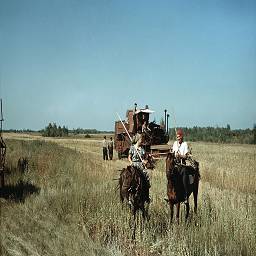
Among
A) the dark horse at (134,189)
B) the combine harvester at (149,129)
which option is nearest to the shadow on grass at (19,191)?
the dark horse at (134,189)

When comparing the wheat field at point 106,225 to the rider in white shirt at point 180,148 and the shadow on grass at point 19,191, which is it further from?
the rider in white shirt at point 180,148

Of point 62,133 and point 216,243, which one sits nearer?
point 216,243

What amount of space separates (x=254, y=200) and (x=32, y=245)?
6.99 meters

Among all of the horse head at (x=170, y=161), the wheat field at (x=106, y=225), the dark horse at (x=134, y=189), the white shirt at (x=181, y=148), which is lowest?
the wheat field at (x=106, y=225)

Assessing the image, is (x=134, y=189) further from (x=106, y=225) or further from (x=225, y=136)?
(x=225, y=136)

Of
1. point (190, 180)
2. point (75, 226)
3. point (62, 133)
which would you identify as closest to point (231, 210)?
point (190, 180)

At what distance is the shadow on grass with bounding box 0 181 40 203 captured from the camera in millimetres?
12175

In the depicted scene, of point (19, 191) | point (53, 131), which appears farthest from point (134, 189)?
point (53, 131)

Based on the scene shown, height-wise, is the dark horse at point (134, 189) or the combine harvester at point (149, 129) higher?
the combine harvester at point (149, 129)

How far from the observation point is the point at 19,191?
43.5 feet

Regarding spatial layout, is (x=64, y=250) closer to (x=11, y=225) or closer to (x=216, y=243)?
(x=11, y=225)

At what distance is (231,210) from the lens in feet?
31.5

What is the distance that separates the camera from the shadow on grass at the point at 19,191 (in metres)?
12.2

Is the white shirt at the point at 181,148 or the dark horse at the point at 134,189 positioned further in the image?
the white shirt at the point at 181,148
